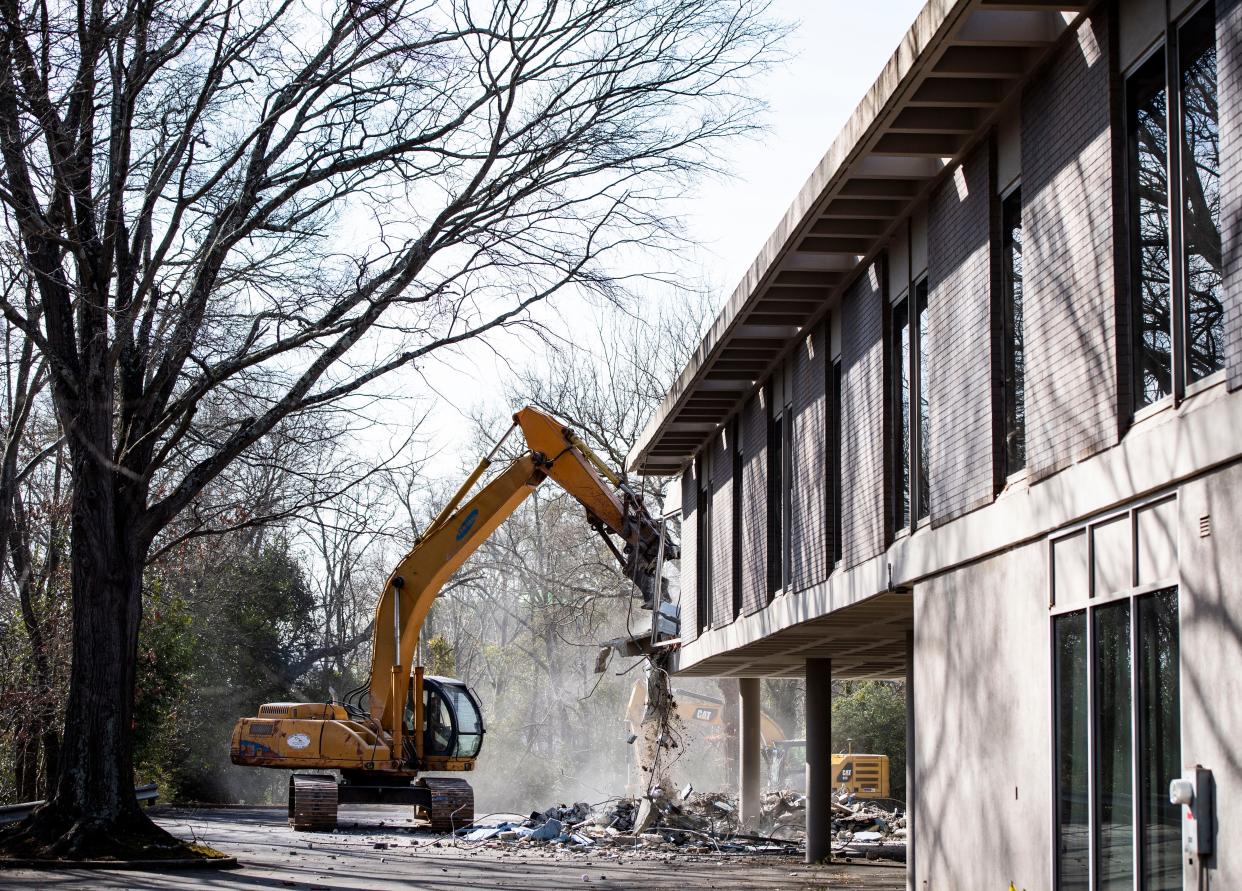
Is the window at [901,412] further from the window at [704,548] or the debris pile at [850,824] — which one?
the window at [704,548]

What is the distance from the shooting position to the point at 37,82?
1563 centimetres

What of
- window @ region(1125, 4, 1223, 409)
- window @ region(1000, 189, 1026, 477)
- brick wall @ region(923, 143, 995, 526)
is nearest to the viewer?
window @ region(1125, 4, 1223, 409)

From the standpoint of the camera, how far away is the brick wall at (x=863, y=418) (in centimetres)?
1430

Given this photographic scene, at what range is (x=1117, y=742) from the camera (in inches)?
357

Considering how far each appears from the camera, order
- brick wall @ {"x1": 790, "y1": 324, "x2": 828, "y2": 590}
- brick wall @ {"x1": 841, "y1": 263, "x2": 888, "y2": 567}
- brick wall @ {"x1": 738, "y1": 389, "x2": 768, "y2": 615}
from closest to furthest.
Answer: brick wall @ {"x1": 841, "y1": 263, "x2": 888, "y2": 567}, brick wall @ {"x1": 790, "y1": 324, "x2": 828, "y2": 590}, brick wall @ {"x1": 738, "y1": 389, "x2": 768, "y2": 615}

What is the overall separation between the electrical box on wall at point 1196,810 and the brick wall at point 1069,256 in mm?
2201

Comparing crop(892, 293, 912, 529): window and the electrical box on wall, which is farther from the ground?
crop(892, 293, 912, 529): window

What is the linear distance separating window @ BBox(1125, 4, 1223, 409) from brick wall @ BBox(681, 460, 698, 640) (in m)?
16.2

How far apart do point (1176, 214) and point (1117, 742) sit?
3.21 m

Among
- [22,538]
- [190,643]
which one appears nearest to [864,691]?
[190,643]

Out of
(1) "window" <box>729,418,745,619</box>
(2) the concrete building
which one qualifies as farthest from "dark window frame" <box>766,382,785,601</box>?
(2) the concrete building

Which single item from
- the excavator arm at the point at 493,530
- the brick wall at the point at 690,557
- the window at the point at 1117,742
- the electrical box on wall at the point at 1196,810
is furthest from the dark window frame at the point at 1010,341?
the excavator arm at the point at 493,530

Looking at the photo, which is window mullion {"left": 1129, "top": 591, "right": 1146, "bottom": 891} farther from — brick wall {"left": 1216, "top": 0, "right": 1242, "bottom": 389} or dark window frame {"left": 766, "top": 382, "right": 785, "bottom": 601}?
dark window frame {"left": 766, "top": 382, "right": 785, "bottom": 601}

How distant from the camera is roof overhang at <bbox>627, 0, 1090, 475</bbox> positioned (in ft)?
33.5
